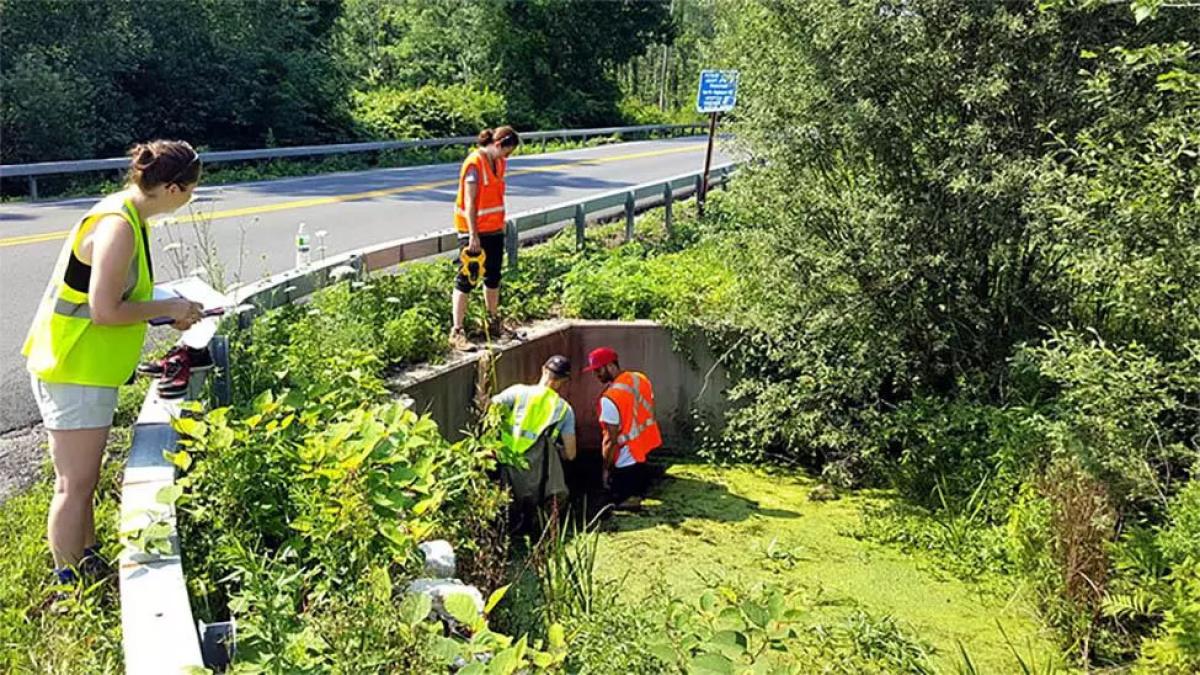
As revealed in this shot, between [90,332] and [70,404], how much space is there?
27 centimetres

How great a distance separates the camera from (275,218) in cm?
1279

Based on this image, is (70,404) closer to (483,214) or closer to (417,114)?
(483,214)

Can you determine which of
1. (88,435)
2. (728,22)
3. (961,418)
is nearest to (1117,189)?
(961,418)

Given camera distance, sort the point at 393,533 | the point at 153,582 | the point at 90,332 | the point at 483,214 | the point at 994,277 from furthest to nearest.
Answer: the point at 994,277
the point at 483,214
the point at 90,332
the point at 393,533
the point at 153,582

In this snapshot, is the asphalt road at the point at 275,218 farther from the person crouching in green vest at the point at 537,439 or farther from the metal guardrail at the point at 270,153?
the person crouching in green vest at the point at 537,439

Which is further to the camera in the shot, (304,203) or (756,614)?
(304,203)

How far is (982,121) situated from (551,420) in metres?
3.96

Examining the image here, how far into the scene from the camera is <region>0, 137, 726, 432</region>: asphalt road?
761 cm

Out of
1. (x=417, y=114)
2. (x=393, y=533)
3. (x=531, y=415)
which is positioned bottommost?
(x=531, y=415)

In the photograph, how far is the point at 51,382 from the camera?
3.50 meters

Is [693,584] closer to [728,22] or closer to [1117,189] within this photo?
[1117,189]

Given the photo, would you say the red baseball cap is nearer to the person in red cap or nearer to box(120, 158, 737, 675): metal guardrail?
the person in red cap

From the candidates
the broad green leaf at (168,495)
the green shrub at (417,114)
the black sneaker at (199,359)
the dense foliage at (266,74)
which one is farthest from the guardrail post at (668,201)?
the green shrub at (417,114)

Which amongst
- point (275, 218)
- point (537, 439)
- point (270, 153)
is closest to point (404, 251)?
point (537, 439)
